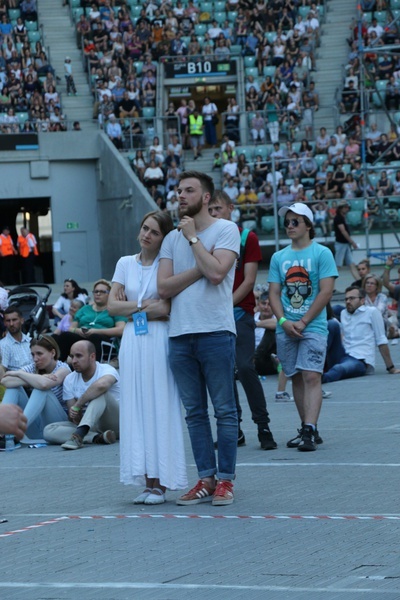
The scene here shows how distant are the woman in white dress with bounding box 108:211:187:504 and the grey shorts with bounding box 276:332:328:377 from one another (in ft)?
6.94

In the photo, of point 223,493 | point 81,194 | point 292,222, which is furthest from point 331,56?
point 223,493

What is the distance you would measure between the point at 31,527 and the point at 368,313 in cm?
904

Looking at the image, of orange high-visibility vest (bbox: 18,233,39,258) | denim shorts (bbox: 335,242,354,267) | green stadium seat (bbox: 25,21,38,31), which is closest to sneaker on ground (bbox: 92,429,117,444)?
denim shorts (bbox: 335,242,354,267)

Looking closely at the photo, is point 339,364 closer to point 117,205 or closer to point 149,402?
point 149,402

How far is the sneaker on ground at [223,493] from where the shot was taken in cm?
767

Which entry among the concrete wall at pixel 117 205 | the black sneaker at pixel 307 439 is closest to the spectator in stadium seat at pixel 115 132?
the concrete wall at pixel 117 205

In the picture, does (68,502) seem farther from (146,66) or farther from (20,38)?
(20,38)

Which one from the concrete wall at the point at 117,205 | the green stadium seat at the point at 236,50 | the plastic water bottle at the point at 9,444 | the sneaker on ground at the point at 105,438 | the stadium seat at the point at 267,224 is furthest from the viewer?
the green stadium seat at the point at 236,50

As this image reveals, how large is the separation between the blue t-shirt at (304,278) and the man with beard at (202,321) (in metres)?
2.07

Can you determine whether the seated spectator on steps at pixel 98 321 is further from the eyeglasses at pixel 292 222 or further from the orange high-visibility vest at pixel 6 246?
the orange high-visibility vest at pixel 6 246

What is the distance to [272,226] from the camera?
2766 centimetres

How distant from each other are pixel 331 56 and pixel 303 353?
29061mm

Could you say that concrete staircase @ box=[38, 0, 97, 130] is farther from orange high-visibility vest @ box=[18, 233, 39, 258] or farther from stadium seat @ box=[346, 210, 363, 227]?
stadium seat @ box=[346, 210, 363, 227]

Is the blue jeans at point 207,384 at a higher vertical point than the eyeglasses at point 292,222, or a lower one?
lower
